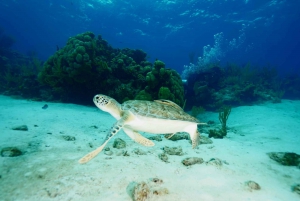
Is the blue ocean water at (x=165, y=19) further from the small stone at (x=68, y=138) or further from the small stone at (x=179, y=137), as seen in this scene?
the small stone at (x=68, y=138)

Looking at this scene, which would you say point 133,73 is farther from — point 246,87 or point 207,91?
point 246,87

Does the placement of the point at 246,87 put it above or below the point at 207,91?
above

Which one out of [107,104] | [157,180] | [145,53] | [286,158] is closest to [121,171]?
[157,180]

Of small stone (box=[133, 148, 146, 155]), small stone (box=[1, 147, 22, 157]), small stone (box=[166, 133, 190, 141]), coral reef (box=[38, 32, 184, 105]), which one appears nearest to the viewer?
small stone (box=[1, 147, 22, 157])

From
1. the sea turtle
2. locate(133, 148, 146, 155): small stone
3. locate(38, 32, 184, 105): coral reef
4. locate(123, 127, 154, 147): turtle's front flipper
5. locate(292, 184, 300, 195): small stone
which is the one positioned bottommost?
locate(292, 184, 300, 195): small stone

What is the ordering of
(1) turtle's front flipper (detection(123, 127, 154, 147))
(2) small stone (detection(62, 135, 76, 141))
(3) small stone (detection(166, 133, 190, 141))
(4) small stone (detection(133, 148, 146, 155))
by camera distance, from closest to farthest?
(1) turtle's front flipper (detection(123, 127, 154, 147))
(4) small stone (detection(133, 148, 146, 155))
(2) small stone (detection(62, 135, 76, 141))
(3) small stone (detection(166, 133, 190, 141))

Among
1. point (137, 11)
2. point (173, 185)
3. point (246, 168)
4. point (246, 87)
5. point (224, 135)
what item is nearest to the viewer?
point (173, 185)

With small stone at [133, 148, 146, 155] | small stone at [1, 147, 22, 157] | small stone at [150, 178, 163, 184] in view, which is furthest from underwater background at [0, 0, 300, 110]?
small stone at [1, 147, 22, 157]

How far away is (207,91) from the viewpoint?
460 inches

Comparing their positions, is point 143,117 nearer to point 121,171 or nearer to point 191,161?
point 121,171

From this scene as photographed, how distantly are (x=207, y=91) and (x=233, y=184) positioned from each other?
9.71m

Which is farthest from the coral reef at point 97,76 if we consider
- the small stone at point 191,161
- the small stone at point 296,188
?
the small stone at point 296,188

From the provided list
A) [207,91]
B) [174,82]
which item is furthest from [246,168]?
[207,91]

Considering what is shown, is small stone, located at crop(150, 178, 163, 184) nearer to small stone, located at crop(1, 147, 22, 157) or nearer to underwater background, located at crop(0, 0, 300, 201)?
underwater background, located at crop(0, 0, 300, 201)
